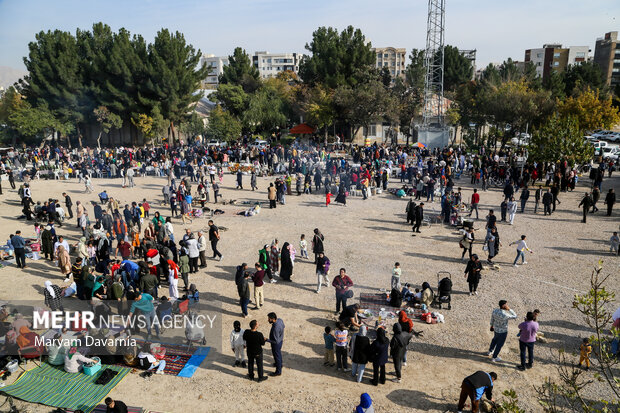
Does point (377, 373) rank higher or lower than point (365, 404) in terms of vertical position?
lower

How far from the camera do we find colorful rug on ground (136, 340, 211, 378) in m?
8.78

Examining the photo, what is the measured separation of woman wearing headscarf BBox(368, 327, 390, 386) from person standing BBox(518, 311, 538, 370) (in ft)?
9.22

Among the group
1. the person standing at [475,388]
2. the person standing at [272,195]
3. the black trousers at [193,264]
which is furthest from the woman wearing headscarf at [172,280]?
the person standing at [272,195]

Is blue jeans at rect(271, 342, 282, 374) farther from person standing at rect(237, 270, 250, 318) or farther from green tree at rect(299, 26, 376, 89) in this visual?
green tree at rect(299, 26, 376, 89)

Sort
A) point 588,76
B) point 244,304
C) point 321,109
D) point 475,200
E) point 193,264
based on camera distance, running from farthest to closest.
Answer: point 588,76, point 321,109, point 475,200, point 193,264, point 244,304

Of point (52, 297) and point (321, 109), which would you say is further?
point (321, 109)

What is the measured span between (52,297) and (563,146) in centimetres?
2553

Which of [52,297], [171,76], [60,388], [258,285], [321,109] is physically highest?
[171,76]

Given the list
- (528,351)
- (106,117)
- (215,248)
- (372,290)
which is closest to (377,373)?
(528,351)

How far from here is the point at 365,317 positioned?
1063 centimetres

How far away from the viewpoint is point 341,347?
848 cm

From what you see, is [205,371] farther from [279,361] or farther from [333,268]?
[333,268]

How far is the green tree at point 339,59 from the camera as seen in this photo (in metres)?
47.1

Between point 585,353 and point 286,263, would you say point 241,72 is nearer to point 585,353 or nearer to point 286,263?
point 286,263
